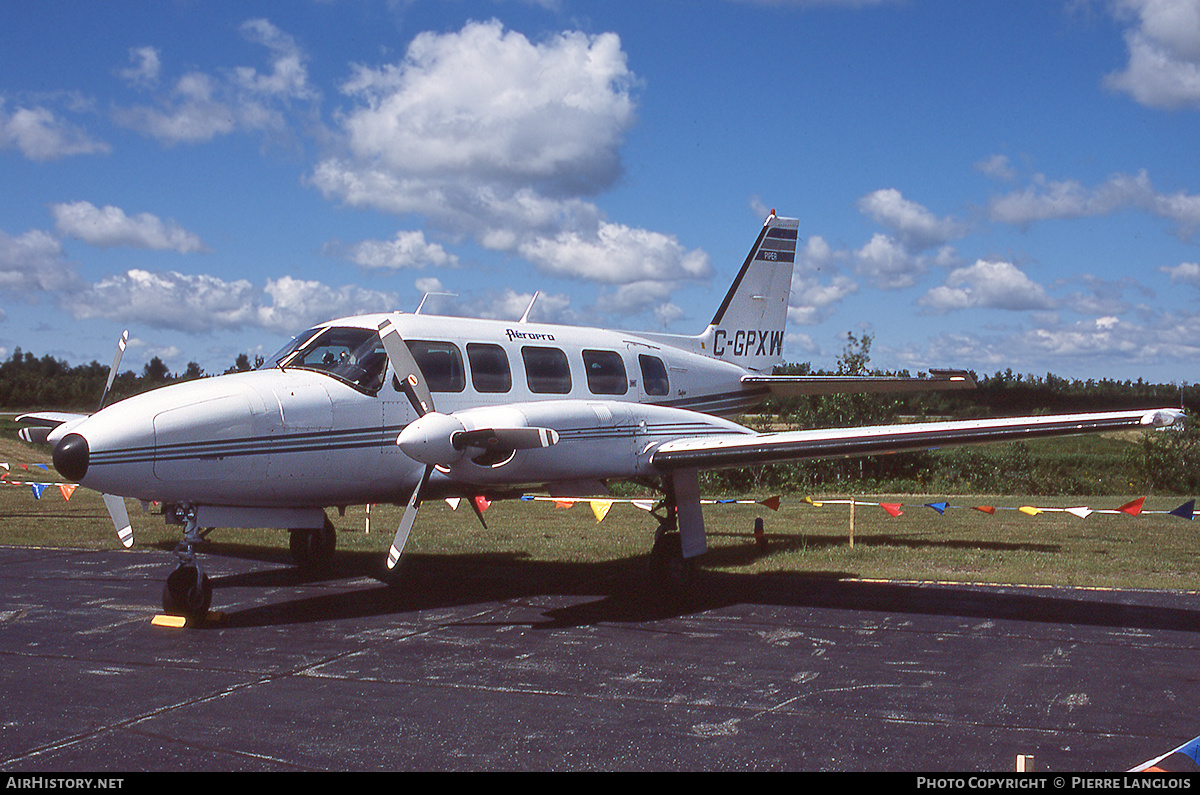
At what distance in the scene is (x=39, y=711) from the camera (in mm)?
6559

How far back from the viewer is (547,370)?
12250mm

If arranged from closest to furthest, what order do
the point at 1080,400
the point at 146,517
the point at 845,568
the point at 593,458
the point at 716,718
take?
1. the point at 716,718
2. the point at 593,458
3. the point at 845,568
4. the point at 146,517
5. the point at 1080,400

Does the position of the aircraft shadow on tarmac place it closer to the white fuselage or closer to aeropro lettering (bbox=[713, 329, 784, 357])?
the white fuselage

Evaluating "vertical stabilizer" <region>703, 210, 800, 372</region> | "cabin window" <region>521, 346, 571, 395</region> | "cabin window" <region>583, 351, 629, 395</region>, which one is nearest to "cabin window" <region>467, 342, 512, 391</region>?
"cabin window" <region>521, 346, 571, 395</region>

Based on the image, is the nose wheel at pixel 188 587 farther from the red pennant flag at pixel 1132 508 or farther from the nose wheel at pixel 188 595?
the red pennant flag at pixel 1132 508

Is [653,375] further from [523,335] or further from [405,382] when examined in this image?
[405,382]

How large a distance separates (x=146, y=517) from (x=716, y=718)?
60.2 ft

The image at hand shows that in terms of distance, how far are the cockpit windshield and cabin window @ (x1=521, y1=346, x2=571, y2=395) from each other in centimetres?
207

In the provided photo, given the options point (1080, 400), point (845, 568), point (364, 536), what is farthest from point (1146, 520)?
point (1080, 400)

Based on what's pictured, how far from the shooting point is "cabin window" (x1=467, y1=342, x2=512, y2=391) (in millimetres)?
11461

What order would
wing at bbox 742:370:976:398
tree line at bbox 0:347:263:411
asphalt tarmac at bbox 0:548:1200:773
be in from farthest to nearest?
tree line at bbox 0:347:263:411 → wing at bbox 742:370:976:398 → asphalt tarmac at bbox 0:548:1200:773

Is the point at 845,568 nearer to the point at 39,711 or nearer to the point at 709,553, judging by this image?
the point at 709,553

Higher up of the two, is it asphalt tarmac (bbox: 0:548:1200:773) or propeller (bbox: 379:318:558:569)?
propeller (bbox: 379:318:558:569)

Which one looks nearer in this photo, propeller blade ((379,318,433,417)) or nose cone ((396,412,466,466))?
nose cone ((396,412,466,466))
